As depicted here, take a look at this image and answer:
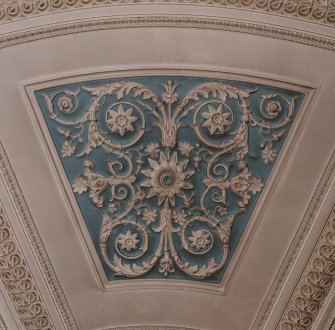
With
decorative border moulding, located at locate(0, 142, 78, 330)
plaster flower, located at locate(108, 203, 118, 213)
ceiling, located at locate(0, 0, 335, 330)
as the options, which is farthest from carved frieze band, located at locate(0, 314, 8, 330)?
plaster flower, located at locate(108, 203, 118, 213)

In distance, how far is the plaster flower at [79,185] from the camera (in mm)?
5020

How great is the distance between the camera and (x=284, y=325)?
5125 millimetres

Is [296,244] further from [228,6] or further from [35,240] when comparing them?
[35,240]

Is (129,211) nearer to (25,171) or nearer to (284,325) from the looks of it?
(25,171)

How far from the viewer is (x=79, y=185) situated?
503 centimetres

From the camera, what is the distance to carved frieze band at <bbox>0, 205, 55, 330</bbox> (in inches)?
199

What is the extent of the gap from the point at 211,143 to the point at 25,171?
1.31 metres

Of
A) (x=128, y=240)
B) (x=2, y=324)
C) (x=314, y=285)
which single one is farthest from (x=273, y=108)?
(x=2, y=324)

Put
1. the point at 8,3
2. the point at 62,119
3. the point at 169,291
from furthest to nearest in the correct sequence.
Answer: the point at 169,291
the point at 62,119
the point at 8,3

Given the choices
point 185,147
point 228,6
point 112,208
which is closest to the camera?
point 228,6

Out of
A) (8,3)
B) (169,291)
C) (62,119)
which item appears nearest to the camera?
(8,3)

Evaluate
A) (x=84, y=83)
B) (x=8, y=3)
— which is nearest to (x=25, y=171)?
(x=84, y=83)

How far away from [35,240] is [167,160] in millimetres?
1107

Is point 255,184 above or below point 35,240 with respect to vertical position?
above
